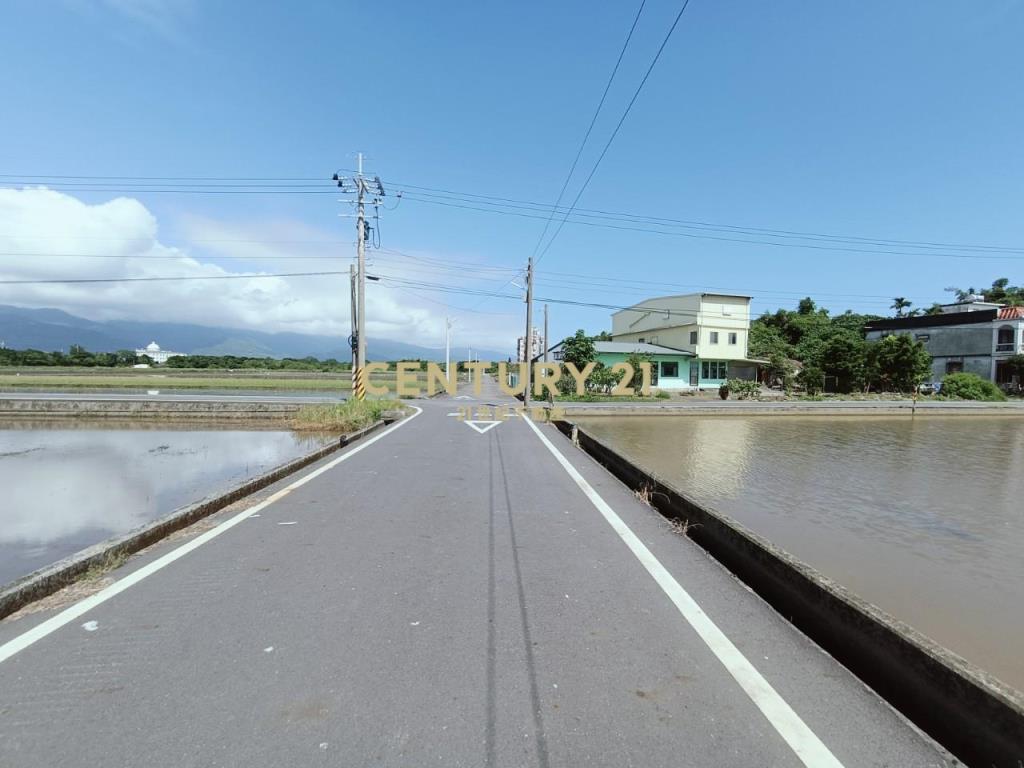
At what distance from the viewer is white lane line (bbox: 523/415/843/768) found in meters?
2.25

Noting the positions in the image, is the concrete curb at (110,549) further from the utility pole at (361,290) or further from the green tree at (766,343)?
the green tree at (766,343)

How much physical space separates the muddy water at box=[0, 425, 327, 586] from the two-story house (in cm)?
3163

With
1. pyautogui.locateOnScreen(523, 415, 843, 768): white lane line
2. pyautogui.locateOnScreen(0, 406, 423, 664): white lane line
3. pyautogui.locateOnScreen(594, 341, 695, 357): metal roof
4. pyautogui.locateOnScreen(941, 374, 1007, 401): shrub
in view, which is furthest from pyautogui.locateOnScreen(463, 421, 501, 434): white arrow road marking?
pyautogui.locateOnScreen(941, 374, 1007, 401): shrub

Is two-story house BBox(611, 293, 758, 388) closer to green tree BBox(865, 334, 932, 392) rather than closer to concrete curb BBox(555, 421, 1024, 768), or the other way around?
green tree BBox(865, 334, 932, 392)

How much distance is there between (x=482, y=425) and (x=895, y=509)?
1174cm

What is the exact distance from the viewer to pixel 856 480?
10.2 m

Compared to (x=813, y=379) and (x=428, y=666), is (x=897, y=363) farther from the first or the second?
(x=428, y=666)

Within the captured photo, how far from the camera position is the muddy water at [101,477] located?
20.4 feet

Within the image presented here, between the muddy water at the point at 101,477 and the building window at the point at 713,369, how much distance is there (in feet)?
108

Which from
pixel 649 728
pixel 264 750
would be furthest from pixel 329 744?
pixel 649 728

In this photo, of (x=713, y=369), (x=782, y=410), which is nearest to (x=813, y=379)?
(x=713, y=369)

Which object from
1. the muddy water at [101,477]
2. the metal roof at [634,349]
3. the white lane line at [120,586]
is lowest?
the muddy water at [101,477]

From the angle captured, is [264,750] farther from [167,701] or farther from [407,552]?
[407,552]

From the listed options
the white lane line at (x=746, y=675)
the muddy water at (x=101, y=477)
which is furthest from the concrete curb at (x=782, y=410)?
the white lane line at (x=746, y=675)
